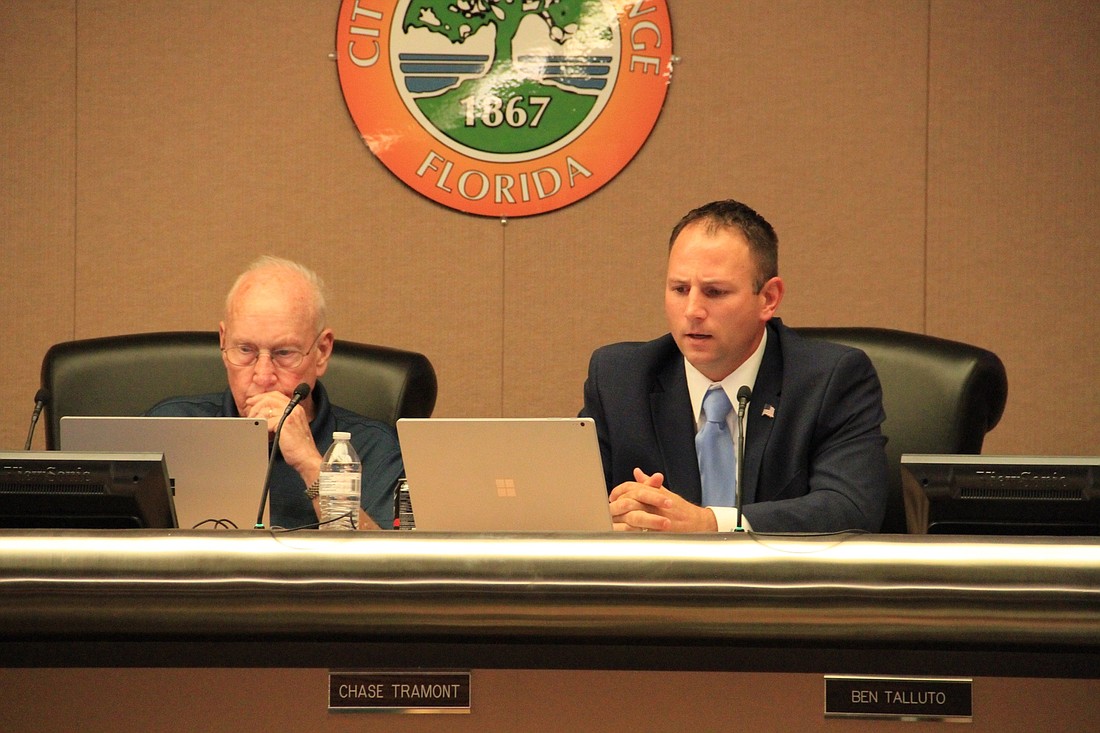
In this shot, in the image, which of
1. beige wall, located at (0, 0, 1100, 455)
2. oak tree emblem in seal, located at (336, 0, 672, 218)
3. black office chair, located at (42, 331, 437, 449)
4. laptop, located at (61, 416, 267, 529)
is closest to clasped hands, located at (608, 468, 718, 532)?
laptop, located at (61, 416, 267, 529)

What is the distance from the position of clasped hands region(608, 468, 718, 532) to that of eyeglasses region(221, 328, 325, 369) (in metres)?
0.85

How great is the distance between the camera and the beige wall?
3.35 metres

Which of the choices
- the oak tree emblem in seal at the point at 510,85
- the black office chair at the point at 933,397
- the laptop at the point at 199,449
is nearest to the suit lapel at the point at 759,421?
the black office chair at the point at 933,397

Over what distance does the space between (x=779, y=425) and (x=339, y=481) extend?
30.9 inches

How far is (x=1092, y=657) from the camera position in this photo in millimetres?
1160

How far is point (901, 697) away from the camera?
3.87 ft

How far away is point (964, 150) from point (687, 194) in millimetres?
765

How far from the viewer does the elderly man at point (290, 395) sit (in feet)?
7.66

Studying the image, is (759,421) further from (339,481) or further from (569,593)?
(569,593)

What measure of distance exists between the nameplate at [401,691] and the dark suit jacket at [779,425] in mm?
940

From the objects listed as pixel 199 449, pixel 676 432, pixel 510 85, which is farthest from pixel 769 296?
pixel 510 85

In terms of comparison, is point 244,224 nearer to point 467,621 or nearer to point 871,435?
point 871,435

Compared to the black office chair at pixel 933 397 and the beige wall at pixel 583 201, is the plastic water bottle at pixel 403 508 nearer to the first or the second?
the black office chair at pixel 933 397

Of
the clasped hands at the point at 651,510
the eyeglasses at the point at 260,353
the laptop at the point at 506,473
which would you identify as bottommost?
the clasped hands at the point at 651,510
